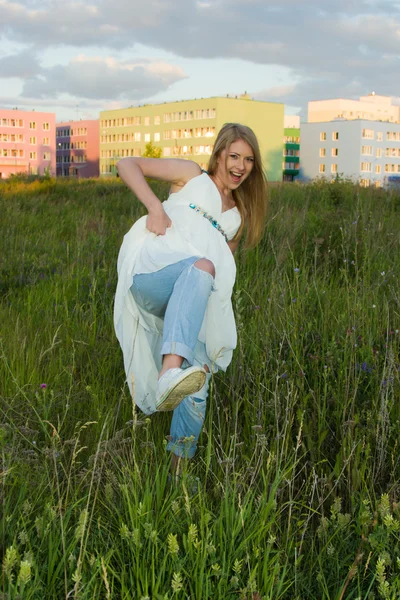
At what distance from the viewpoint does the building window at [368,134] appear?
10825 cm

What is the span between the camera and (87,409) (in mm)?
3076

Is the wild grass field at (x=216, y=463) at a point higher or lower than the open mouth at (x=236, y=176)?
lower

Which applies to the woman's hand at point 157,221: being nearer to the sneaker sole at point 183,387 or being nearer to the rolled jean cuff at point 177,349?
the rolled jean cuff at point 177,349

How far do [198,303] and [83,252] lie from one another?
146 inches

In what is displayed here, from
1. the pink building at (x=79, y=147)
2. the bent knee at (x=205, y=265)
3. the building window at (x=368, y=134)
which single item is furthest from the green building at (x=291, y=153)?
the bent knee at (x=205, y=265)

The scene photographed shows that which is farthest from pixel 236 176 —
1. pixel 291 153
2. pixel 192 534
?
pixel 291 153

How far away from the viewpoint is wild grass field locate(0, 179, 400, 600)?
173 cm

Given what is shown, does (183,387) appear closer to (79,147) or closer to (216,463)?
(216,463)

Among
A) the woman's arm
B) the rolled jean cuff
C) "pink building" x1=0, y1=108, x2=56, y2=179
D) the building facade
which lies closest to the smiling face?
the woman's arm

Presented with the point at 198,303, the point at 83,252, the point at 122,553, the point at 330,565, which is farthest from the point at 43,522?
the point at 83,252

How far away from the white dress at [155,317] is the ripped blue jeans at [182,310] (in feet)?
0.19

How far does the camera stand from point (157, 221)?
2.94m

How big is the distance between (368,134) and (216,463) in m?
114

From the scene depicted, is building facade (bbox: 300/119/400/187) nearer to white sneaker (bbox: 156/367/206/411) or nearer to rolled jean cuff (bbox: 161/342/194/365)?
rolled jean cuff (bbox: 161/342/194/365)
